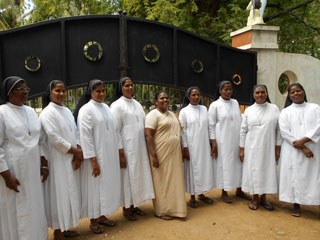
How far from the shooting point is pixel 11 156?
2.76 metres

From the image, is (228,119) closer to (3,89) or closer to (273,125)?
(273,125)

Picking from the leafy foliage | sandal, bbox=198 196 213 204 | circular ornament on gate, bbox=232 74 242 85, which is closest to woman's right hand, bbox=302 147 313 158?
sandal, bbox=198 196 213 204

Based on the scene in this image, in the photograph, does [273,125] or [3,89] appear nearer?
[3,89]

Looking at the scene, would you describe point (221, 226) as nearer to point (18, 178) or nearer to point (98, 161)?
point (98, 161)

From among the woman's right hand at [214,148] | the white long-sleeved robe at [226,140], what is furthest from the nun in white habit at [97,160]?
the white long-sleeved robe at [226,140]

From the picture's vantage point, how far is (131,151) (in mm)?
3781

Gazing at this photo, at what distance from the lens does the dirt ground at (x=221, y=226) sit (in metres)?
3.51

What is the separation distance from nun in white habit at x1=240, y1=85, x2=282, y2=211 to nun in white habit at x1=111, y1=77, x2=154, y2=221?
5.32 feet

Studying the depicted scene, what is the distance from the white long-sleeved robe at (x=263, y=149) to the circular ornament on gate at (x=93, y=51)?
2811 millimetres

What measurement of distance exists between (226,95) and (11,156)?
324 cm

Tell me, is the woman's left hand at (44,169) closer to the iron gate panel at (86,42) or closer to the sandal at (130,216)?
the sandal at (130,216)

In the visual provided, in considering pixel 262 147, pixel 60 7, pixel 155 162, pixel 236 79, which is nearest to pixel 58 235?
pixel 155 162

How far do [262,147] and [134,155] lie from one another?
198 centimetres

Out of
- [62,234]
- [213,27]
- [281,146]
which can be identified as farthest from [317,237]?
[213,27]
